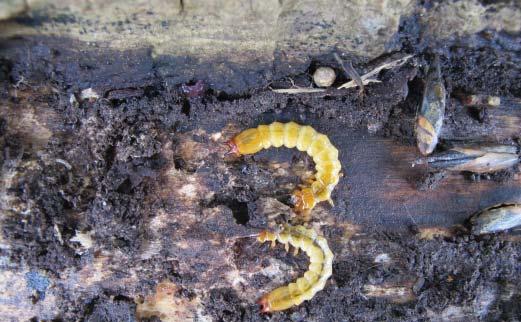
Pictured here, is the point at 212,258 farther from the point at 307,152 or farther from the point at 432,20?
the point at 432,20

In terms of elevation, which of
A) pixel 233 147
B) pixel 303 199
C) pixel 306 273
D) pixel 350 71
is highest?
pixel 350 71

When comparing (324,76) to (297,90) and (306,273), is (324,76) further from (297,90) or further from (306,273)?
(306,273)

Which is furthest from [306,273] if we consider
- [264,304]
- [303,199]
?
[303,199]

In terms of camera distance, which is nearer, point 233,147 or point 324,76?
point 324,76

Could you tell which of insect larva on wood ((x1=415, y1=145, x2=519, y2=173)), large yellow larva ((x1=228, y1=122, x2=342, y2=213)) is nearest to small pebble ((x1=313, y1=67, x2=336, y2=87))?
large yellow larva ((x1=228, y1=122, x2=342, y2=213))

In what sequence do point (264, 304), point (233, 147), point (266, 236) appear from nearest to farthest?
point (233, 147)
point (266, 236)
point (264, 304)

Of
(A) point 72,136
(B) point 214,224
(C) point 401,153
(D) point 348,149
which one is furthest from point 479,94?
(A) point 72,136
